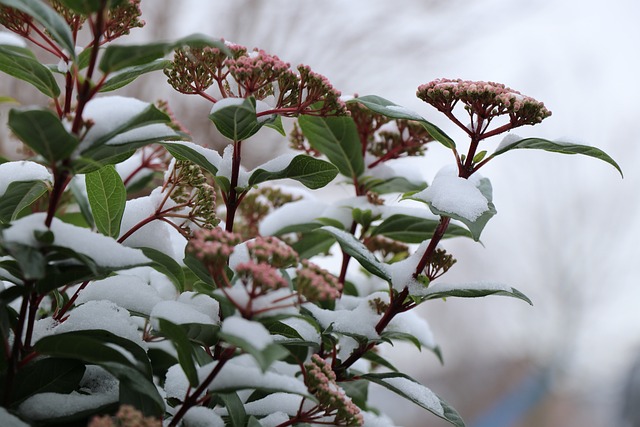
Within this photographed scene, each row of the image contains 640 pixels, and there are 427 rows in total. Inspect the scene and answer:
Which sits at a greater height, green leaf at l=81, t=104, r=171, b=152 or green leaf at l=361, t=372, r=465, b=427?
green leaf at l=81, t=104, r=171, b=152

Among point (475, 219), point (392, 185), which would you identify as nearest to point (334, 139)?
point (392, 185)

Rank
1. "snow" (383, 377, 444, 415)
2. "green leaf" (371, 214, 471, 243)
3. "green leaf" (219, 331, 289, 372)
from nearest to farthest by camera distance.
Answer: "green leaf" (219, 331, 289, 372) → "snow" (383, 377, 444, 415) → "green leaf" (371, 214, 471, 243)

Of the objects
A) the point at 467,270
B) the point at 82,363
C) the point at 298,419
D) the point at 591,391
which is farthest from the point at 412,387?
the point at 591,391

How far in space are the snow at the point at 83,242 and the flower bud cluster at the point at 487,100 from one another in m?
0.30

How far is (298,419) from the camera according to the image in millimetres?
497

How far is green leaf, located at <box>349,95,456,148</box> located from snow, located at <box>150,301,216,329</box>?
0.79 ft

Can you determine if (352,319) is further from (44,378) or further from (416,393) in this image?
(44,378)

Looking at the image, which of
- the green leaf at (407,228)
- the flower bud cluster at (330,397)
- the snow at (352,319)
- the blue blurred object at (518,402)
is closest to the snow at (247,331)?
the flower bud cluster at (330,397)

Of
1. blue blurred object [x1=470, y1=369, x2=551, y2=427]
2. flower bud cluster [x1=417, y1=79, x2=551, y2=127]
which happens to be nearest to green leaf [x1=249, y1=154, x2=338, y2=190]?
flower bud cluster [x1=417, y1=79, x2=551, y2=127]

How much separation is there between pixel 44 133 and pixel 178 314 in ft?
0.52

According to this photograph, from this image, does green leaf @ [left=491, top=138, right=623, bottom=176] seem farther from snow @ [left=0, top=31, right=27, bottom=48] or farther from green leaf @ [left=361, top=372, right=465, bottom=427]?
snow @ [left=0, top=31, right=27, bottom=48]

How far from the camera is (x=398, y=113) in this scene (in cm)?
60

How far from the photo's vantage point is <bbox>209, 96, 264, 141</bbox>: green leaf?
51 centimetres

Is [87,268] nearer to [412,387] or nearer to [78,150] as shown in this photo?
[78,150]
